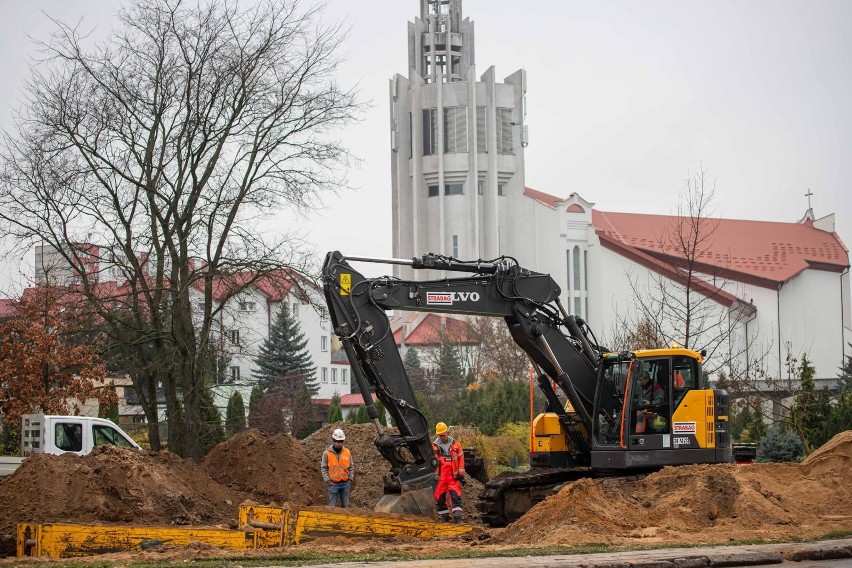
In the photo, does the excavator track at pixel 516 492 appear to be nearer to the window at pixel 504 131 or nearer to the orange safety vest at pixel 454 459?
the orange safety vest at pixel 454 459

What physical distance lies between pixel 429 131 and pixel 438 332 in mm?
15637

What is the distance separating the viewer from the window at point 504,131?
9100 cm

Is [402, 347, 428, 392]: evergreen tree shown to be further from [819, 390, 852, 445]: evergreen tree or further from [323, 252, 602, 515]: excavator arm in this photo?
[323, 252, 602, 515]: excavator arm

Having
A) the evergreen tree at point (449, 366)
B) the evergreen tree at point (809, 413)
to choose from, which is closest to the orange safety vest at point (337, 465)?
the evergreen tree at point (809, 413)

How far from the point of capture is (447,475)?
734 inches

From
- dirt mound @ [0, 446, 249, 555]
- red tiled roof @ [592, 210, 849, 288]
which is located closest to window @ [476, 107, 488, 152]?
red tiled roof @ [592, 210, 849, 288]

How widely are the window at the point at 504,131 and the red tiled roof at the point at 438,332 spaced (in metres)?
13.9

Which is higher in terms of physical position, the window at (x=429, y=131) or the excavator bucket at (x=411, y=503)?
the window at (x=429, y=131)

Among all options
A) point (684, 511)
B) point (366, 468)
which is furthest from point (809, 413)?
point (684, 511)

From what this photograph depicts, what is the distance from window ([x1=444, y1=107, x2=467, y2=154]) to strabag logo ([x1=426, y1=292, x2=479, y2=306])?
234 feet

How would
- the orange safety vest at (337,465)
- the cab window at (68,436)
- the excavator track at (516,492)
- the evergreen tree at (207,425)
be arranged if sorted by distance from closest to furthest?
the excavator track at (516,492) → the orange safety vest at (337,465) → the cab window at (68,436) → the evergreen tree at (207,425)

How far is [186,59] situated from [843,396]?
1966 cm

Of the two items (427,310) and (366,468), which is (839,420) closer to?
(366,468)

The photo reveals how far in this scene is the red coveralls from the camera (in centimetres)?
1861
